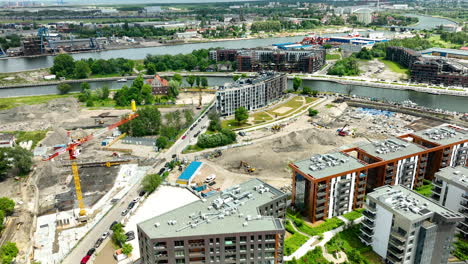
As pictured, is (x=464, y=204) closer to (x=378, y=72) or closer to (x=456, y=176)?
(x=456, y=176)

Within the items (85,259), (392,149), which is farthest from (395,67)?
(85,259)

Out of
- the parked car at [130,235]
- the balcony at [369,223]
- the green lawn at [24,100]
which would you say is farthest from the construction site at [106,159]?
the balcony at [369,223]

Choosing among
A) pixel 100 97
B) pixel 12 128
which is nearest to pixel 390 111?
pixel 100 97

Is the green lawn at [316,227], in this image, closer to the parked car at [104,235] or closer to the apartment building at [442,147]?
the apartment building at [442,147]

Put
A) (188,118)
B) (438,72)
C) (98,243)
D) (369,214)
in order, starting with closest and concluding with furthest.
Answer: (369,214)
(98,243)
(188,118)
(438,72)

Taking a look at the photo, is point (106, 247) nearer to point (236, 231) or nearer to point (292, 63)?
point (236, 231)

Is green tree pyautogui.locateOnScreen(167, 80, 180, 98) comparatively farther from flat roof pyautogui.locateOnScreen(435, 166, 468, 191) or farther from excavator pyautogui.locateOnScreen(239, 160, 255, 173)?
flat roof pyautogui.locateOnScreen(435, 166, 468, 191)
